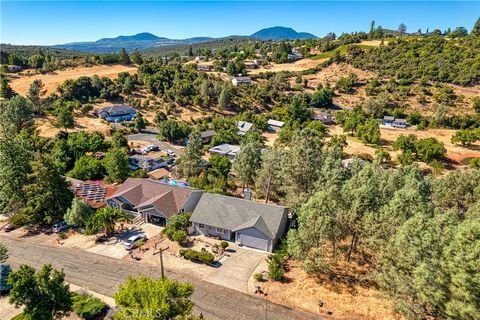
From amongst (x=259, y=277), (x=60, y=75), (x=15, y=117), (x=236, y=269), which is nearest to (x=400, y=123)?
(x=236, y=269)

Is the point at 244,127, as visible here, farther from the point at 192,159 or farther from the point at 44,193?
the point at 44,193

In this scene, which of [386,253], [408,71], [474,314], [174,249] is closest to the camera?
[474,314]

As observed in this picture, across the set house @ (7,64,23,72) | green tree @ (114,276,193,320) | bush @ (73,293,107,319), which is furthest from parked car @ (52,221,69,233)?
house @ (7,64,23,72)

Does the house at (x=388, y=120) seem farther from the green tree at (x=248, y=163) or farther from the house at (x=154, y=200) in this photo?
the house at (x=154, y=200)

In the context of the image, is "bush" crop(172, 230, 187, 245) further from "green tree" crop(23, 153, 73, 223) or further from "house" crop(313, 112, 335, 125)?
"house" crop(313, 112, 335, 125)

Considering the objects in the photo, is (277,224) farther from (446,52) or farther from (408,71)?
(446,52)

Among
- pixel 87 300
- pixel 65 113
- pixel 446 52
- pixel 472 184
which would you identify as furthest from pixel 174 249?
pixel 446 52

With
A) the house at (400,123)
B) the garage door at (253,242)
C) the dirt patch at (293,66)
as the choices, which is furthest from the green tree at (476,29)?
the garage door at (253,242)
